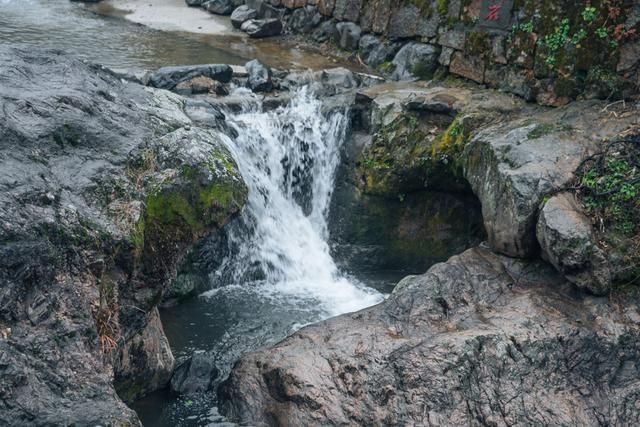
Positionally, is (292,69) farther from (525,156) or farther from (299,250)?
(525,156)

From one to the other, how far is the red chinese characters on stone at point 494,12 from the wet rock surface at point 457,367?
3947 mm

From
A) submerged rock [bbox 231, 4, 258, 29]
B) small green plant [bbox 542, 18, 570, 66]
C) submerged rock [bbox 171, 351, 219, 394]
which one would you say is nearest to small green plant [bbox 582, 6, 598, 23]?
small green plant [bbox 542, 18, 570, 66]

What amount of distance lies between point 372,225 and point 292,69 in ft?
10.6

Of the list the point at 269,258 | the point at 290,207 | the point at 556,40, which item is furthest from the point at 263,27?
the point at 556,40

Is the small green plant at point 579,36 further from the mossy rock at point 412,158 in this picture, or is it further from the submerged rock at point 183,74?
the submerged rock at point 183,74

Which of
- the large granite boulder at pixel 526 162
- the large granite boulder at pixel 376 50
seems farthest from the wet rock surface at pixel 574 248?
the large granite boulder at pixel 376 50

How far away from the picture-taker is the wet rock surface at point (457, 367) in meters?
5.50

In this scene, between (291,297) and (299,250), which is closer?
(291,297)

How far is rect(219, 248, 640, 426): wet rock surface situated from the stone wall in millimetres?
2720

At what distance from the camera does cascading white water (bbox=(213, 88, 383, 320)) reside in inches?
326

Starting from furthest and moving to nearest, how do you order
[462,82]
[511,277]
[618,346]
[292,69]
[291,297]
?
[292,69], [462,82], [291,297], [511,277], [618,346]

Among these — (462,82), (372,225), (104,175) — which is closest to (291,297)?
(372,225)

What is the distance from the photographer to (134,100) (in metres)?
6.73

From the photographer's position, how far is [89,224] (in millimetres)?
5043
